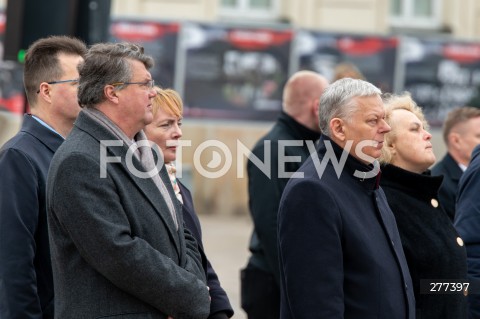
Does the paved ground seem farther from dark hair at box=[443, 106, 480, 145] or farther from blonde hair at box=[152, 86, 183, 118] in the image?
blonde hair at box=[152, 86, 183, 118]

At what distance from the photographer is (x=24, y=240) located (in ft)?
12.3

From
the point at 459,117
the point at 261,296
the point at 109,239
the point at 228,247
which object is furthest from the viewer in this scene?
the point at 228,247

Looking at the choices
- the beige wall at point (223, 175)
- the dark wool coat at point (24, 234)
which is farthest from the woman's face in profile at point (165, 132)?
the beige wall at point (223, 175)

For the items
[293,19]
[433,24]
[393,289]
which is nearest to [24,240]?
[393,289]

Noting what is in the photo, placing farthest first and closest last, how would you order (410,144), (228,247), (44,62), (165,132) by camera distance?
(228,247) → (410,144) → (165,132) → (44,62)

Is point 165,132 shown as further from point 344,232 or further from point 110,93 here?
point 344,232

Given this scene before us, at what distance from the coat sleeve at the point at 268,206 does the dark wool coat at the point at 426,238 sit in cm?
103

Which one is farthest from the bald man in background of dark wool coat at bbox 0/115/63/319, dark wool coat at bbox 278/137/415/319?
dark wool coat at bbox 0/115/63/319

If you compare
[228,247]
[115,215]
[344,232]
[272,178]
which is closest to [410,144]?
[344,232]

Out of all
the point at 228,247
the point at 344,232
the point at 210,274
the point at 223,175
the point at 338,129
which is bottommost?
the point at 228,247

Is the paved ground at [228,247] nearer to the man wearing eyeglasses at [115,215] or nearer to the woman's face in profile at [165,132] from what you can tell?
the woman's face in profile at [165,132]

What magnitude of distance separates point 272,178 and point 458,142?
1324mm

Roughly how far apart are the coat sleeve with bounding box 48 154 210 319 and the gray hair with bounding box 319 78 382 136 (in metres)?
1.04

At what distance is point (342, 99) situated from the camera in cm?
400
